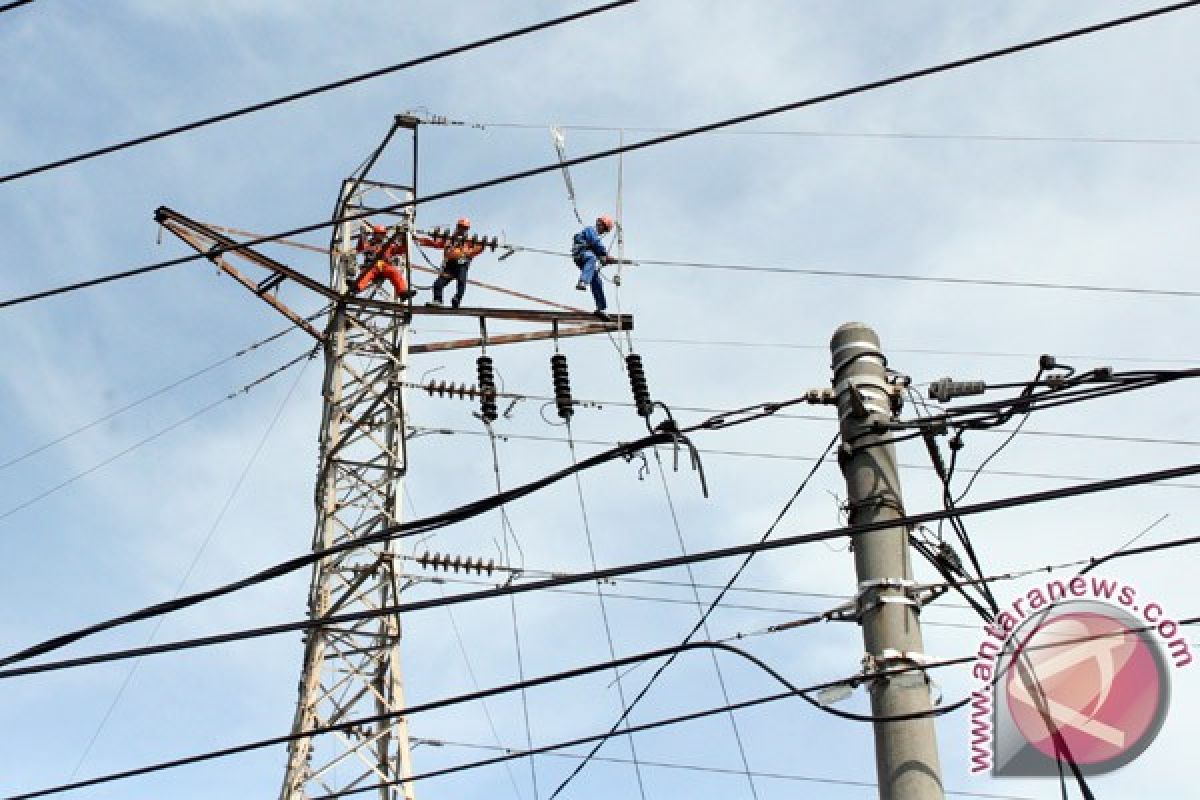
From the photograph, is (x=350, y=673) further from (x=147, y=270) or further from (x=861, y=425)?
(x=861, y=425)

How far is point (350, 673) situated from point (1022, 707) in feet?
24.2

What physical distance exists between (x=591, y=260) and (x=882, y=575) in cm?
926

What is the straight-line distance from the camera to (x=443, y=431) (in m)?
15.7

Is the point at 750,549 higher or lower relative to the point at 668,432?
lower

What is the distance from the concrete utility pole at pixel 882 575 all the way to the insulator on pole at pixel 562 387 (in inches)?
265

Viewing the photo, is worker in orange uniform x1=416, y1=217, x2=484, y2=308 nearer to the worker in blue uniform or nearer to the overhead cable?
the worker in blue uniform

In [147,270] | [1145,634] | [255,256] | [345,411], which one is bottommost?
[1145,634]

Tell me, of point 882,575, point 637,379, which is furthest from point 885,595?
point 637,379

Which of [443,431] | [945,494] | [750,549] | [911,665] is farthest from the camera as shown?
[443,431]

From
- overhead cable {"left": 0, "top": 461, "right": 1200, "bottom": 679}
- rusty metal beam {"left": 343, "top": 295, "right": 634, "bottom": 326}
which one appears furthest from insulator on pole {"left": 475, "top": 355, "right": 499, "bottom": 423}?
overhead cable {"left": 0, "top": 461, "right": 1200, "bottom": 679}

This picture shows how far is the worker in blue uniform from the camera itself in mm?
16047

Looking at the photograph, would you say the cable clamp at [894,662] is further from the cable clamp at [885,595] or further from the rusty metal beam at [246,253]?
the rusty metal beam at [246,253]

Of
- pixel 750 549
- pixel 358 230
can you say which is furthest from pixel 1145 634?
pixel 358 230

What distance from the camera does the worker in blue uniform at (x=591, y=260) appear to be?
16.0 metres
